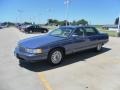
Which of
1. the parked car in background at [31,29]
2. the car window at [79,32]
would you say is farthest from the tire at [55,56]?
the parked car in background at [31,29]

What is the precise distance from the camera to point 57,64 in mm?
7504

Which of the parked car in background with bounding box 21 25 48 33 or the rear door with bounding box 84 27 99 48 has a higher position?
the rear door with bounding box 84 27 99 48

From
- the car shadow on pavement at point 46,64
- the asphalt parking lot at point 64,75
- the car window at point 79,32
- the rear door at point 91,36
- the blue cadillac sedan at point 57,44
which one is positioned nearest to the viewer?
the asphalt parking lot at point 64,75

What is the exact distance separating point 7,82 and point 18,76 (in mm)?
618

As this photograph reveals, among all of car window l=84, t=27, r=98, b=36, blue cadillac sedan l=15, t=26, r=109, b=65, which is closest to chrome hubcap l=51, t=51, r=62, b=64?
blue cadillac sedan l=15, t=26, r=109, b=65

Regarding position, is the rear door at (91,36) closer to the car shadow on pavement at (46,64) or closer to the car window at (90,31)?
the car window at (90,31)

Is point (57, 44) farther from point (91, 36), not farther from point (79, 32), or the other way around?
point (91, 36)

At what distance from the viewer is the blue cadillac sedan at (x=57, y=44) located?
6809mm

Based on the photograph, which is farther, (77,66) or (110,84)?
(77,66)

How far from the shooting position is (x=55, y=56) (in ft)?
24.0

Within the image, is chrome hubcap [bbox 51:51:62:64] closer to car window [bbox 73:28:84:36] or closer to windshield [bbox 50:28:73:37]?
windshield [bbox 50:28:73:37]

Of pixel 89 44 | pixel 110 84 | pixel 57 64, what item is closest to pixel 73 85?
pixel 110 84

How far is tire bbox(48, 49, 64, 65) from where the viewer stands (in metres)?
7.17

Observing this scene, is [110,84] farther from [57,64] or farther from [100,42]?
[100,42]
